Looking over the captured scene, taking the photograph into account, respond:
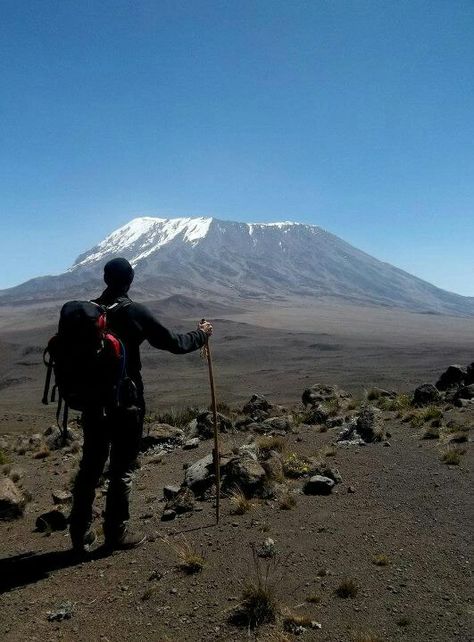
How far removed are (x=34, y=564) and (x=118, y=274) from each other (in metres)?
2.22

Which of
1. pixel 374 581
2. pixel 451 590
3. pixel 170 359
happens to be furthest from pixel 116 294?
pixel 170 359

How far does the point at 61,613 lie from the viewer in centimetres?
300

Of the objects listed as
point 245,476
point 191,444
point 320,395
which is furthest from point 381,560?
point 320,395

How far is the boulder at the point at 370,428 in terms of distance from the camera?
7.10m

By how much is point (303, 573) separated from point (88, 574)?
146cm

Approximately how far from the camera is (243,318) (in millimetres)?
103875

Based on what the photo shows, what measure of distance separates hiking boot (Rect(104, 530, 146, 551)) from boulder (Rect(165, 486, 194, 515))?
0.83 m

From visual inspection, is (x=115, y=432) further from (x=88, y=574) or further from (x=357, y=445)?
(x=357, y=445)

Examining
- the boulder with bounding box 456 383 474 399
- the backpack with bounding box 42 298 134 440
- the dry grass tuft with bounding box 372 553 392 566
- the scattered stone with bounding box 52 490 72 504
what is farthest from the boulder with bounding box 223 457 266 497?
the boulder with bounding box 456 383 474 399

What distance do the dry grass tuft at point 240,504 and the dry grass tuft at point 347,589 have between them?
1.42m

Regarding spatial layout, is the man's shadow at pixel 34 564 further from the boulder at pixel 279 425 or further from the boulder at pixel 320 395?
the boulder at pixel 320 395

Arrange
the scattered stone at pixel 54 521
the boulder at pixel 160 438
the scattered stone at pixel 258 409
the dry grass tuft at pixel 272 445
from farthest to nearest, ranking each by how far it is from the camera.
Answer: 1. the scattered stone at pixel 258 409
2. the boulder at pixel 160 438
3. the dry grass tuft at pixel 272 445
4. the scattered stone at pixel 54 521

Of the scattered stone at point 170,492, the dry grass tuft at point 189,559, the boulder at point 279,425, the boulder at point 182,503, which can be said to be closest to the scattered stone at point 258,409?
the boulder at point 279,425

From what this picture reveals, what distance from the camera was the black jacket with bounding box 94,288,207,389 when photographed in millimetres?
3531
